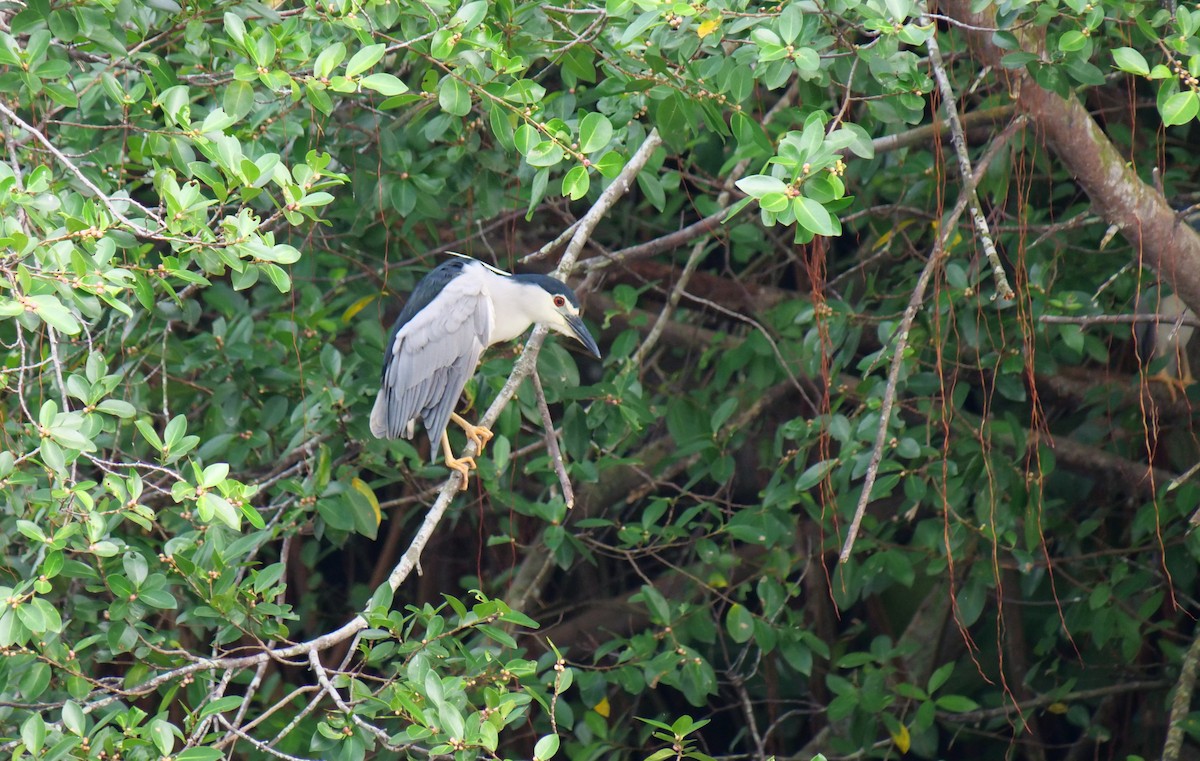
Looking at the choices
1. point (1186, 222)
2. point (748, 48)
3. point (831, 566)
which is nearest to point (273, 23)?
point (748, 48)

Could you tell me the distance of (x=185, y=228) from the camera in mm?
Result: 1884

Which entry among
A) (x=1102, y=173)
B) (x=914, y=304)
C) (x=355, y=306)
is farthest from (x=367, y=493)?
(x=1102, y=173)

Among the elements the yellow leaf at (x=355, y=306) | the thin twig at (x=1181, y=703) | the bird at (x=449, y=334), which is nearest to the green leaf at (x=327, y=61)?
the bird at (x=449, y=334)

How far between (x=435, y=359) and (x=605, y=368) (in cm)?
57

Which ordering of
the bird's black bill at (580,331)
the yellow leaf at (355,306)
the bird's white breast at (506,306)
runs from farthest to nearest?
the yellow leaf at (355,306)
the bird's white breast at (506,306)
the bird's black bill at (580,331)

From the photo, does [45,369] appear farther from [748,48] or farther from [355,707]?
[748,48]

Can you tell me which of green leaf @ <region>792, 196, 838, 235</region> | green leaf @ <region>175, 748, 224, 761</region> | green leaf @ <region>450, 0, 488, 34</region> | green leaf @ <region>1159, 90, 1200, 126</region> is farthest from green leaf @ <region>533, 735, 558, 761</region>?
green leaf @ <region>1159, 90, 1200, 126</region>

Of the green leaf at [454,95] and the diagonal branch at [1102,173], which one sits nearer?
the green leaf at [454,95]

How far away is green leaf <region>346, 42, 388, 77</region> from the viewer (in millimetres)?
1963

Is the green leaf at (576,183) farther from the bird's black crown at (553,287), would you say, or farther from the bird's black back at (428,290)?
the bird's black back at (428,290)

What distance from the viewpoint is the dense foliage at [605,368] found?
2020mm

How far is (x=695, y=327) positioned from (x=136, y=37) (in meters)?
1.99

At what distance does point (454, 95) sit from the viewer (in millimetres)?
2146

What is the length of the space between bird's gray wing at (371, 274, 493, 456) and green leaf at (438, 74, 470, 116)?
3.05ft
